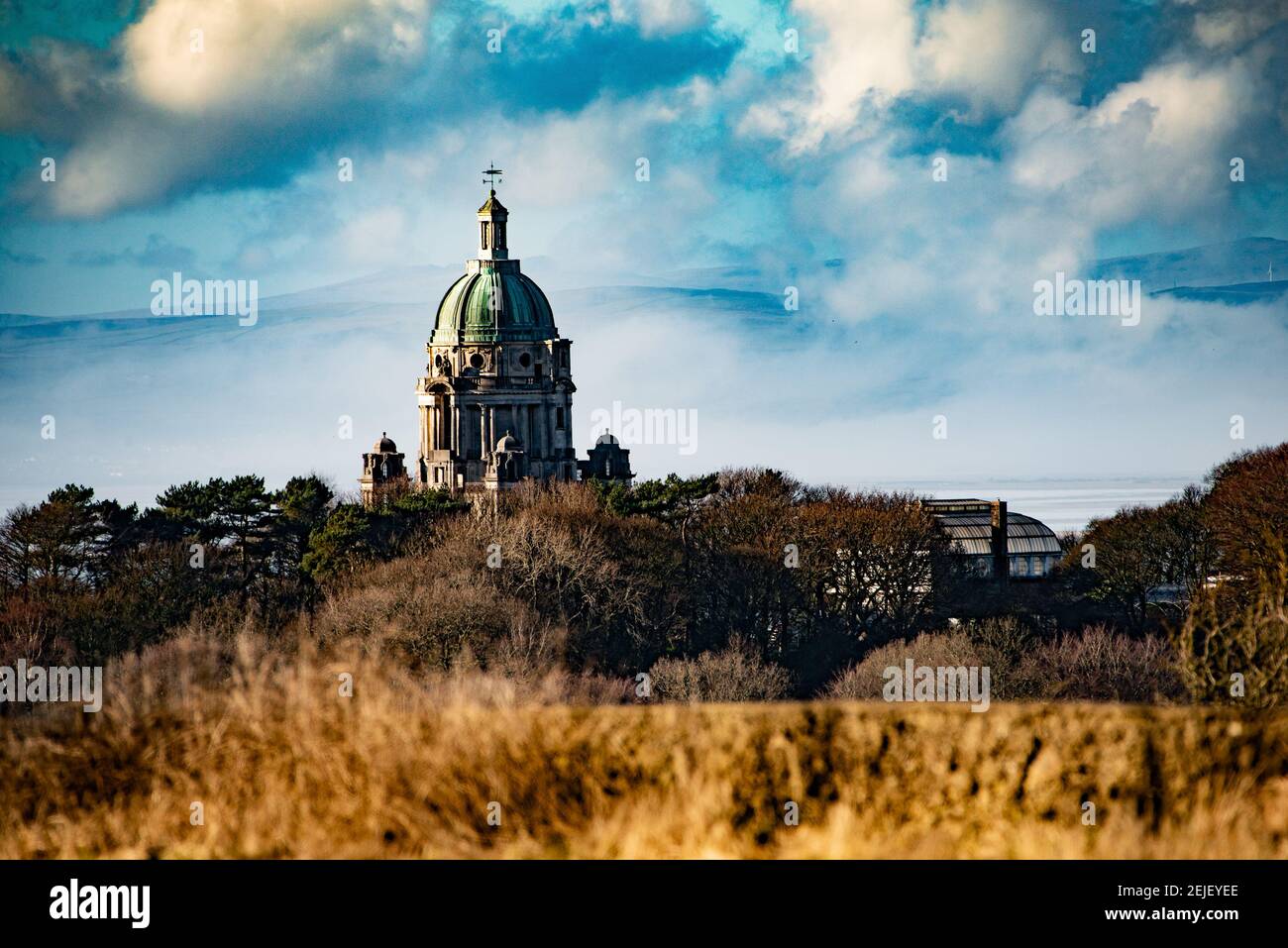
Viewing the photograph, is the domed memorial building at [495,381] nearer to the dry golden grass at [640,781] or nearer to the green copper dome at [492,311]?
the green copper dome at [492,311]

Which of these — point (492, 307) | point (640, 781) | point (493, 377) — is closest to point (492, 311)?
point (492, 307)

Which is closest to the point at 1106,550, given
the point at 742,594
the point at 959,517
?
the point at 742,594

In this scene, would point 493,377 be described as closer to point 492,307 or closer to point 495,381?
point 495,381

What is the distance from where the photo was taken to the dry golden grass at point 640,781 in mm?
21797

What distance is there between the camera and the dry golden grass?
71.5ft

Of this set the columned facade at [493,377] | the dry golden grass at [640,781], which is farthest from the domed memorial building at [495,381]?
the dry golden grass at [640,781]

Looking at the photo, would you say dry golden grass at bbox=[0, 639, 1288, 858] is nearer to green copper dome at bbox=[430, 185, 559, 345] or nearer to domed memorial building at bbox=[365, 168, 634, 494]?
domed memorial building at bbox=[365, 168, 634, 494]

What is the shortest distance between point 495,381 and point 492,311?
539cm

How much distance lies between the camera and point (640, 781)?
2288 cm

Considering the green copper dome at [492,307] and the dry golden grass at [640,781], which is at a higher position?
the green copper dome at [492,307]

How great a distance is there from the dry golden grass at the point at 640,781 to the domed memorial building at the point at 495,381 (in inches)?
5680

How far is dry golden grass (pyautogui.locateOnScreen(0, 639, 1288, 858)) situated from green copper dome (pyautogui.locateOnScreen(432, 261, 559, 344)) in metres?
149

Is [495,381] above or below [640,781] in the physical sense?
above
